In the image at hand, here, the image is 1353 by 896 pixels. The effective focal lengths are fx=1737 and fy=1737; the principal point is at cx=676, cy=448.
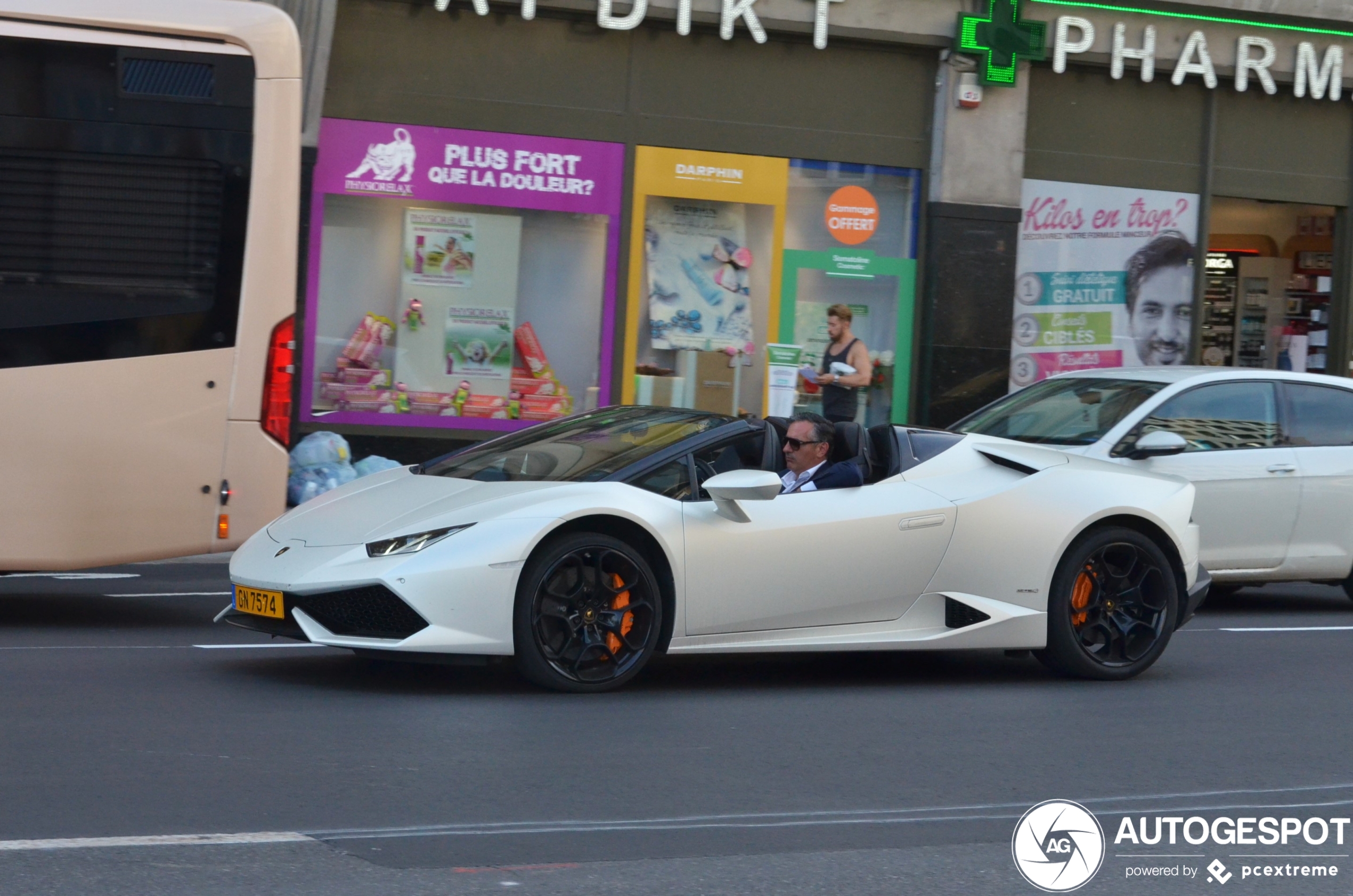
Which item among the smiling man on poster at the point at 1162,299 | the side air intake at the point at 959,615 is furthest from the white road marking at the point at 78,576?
the smiling man on poster at the point at 1162,299

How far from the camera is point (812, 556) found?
23.6 feet

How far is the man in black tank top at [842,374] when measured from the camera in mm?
14258

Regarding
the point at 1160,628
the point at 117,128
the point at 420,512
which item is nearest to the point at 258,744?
the point at 420,512

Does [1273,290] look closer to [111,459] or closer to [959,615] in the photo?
[959,615]

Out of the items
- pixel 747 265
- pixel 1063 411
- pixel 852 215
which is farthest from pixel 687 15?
pixel 1063 411

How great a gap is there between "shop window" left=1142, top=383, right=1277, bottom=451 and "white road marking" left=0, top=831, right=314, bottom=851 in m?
6.79

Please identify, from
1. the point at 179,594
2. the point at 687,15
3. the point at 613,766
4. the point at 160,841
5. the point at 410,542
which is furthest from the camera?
the point at 687,15

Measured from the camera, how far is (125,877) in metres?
4.35

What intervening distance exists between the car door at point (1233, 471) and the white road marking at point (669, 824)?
450cm

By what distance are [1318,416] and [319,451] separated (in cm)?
758

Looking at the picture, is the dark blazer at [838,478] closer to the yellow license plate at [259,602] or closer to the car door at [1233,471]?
the yellow license plate at [259,602]

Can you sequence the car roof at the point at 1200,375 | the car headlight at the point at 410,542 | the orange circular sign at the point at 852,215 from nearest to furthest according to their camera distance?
the car headlight at the point at 410,542 → the car roof at the point at 1200,375 → the orange circular sign at the point at 852,215

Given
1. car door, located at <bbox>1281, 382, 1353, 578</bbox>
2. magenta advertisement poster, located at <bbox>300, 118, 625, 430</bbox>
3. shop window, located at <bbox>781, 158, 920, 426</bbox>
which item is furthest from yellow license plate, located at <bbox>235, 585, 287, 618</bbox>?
shop window, located at <bbox>781, 158, 920, 426</bbox>

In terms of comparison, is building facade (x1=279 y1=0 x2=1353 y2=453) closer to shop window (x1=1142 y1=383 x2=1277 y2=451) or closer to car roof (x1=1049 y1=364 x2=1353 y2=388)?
car roof (x1=1049 y1=364 x2=1353 y2=388)
